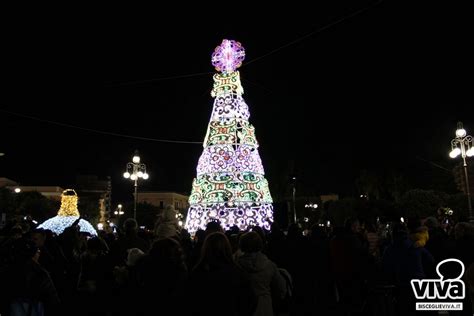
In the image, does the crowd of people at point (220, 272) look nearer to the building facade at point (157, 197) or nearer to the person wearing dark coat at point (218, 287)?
the person wearing dark coat at point (218, 287)

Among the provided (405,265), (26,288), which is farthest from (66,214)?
(405,265)

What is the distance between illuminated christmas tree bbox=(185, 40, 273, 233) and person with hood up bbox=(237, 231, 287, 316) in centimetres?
1063

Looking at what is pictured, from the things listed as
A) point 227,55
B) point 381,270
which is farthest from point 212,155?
point 381,270

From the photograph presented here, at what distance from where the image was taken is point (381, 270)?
8117mm

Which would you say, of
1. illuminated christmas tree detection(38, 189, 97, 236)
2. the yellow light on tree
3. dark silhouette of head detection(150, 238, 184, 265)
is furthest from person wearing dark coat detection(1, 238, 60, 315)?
the yellow light on tree

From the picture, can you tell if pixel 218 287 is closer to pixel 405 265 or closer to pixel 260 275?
pixel 260 275

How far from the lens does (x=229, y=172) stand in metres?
16.1

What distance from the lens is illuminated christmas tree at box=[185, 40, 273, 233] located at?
16.1 meters

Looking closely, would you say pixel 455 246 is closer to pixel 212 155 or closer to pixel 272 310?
pixel 272 310

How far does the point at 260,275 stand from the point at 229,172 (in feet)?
36.2

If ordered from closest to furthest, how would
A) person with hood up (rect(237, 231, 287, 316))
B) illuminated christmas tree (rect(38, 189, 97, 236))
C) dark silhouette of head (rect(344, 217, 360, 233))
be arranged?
1. person with hood up (rect(237, 231, 287, 316))
2. dark silhouette of head (rect(344, 217, 360, 233))
3. illuminated christmas tree (rect(38, 189, 97, 236))

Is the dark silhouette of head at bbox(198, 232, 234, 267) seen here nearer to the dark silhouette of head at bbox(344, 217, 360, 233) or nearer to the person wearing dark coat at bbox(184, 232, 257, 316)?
the person wearing dark coat at bbox(184, 232, 257, 316)

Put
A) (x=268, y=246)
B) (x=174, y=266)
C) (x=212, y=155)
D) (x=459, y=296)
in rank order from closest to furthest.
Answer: (x=174, y=266) → (x=459, y=296) → (x=268, y=246) → (x=212, y=155)

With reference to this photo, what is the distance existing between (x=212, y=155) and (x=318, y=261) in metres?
8.44
